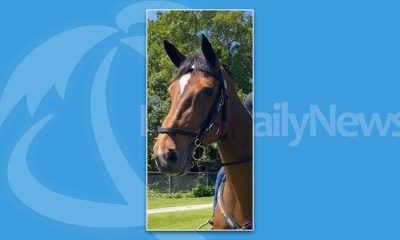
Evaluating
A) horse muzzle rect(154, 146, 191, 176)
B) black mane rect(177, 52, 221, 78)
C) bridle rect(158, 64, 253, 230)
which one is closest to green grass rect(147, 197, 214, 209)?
bridle rect(158, 64, 253, 230)

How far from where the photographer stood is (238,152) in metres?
3.64

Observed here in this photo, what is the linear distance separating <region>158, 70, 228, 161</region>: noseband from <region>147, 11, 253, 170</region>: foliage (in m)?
0.43

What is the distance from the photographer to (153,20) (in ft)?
13.0

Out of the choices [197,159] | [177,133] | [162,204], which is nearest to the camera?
[177,133]

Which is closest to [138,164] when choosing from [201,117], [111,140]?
[111,140]

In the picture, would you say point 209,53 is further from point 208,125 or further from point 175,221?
point 175,221

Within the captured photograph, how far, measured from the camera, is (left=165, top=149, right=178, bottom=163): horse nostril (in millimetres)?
3258

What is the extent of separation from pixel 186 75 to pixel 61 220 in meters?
1.58

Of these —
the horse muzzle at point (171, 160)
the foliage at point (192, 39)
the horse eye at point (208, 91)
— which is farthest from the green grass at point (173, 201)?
the horse eye at point (208, 91)

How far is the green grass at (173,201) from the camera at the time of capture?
389cm

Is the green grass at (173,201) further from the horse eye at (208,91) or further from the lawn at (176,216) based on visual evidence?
the horse eye at (208,91)

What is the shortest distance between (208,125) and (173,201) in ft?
2.67

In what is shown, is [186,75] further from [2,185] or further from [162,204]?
[2,185]

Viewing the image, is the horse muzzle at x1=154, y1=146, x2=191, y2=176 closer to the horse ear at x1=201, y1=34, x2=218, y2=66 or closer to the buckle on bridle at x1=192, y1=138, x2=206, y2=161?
the buckle on bridle at x1=192, y1=138, x2=206, y2=161
